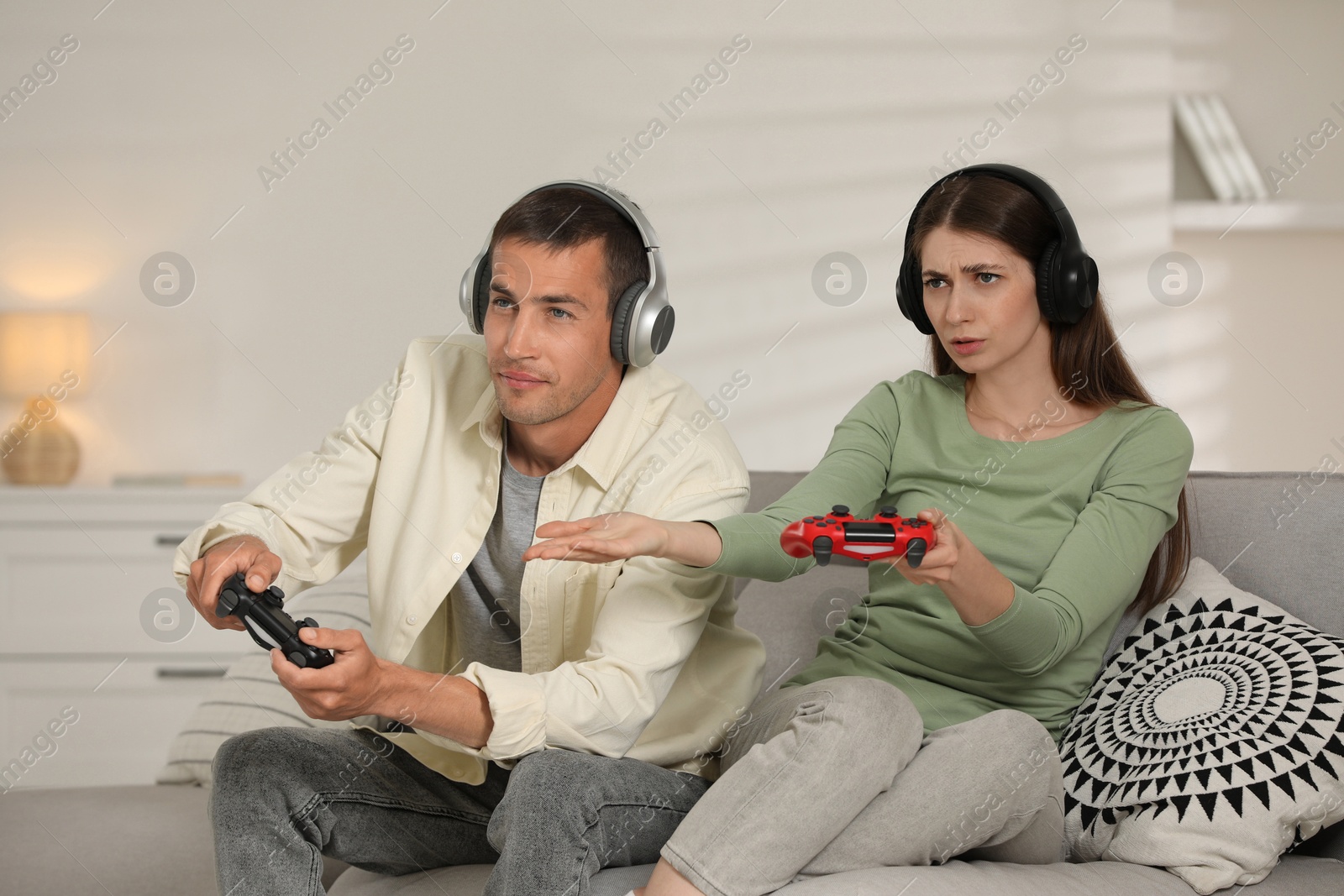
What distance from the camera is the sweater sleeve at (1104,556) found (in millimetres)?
1309

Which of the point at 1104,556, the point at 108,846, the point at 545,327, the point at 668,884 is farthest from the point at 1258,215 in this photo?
the point at 108,846

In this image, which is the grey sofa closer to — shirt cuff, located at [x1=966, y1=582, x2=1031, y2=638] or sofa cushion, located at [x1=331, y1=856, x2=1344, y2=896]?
sofa cushion, located at [x1=331, y1=856, x2=1344, y2=896]

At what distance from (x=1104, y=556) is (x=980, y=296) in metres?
0.38

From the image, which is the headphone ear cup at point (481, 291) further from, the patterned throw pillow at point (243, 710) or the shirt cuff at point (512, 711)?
the patterned throw pillow at point (243, 710)

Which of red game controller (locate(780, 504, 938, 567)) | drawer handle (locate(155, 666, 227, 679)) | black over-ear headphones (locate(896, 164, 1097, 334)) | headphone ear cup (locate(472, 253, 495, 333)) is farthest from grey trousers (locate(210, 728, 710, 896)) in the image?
drawer handle (locate(155, 666, 227, 679))

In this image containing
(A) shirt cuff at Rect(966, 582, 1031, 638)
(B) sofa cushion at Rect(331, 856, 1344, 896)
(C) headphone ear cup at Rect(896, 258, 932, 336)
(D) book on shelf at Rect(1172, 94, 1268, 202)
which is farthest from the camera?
(D) book on shelf at Rect(1172, 94, 1268, 202)

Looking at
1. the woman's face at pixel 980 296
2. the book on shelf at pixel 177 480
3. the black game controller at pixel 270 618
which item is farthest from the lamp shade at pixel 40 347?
the woman's face at pixel 980 296

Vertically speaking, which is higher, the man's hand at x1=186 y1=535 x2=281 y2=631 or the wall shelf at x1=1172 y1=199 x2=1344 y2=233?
the wall shelf at x1=1172 y1=199 x2=1344 y2=233

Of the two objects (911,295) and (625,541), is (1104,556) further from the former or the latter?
(625,541)

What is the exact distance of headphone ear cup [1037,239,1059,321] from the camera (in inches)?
60.2

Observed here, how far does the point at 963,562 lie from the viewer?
121cm

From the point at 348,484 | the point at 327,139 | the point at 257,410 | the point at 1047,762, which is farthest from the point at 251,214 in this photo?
the point at 1047,762

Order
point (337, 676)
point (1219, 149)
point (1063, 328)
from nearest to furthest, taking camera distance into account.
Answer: point (337, 676) → point (1063, 328) → point (1219, 149)

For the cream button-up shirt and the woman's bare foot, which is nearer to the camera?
the woman's bare foot
